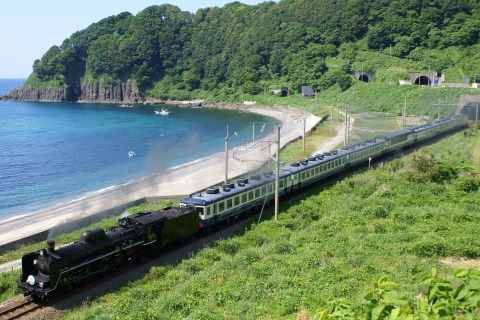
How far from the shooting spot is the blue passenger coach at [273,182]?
23894 mm

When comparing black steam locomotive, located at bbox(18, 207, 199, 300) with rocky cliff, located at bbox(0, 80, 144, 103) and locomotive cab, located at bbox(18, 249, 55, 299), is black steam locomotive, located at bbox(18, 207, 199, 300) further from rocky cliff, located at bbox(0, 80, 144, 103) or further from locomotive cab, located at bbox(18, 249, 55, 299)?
rocky cliff, located at bbox(0, 80, 144, 103)

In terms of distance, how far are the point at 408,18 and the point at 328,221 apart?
118206mm

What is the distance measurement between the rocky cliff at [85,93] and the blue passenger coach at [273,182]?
128 meters

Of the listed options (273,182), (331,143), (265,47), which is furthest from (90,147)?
(265,47)

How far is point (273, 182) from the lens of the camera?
28.9 meters

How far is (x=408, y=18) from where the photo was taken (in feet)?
405

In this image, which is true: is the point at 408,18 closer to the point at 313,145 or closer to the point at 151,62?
the point at 313,145

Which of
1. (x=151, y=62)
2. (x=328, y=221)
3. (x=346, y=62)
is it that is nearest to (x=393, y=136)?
(x=328, y=221)

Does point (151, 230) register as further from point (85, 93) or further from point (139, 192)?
point (85, 93)

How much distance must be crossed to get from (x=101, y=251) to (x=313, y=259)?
30.4 feet

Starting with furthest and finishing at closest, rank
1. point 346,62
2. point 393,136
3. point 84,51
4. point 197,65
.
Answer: point 84,51 → point 197,65 → point 346,62 → point 393,136

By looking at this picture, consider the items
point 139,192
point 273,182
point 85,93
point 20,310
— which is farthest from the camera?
point 85,93

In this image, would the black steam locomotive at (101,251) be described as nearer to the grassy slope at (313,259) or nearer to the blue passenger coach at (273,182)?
the grassy slope at (313,259)

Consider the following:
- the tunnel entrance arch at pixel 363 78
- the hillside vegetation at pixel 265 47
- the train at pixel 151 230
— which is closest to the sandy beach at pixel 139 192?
the train at pixel 151 230
